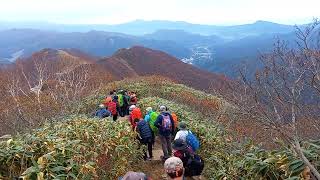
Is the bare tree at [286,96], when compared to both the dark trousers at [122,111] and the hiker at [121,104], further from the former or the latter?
the dark trousers at [122,111]

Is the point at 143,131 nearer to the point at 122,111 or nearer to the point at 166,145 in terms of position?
the point at 166,145

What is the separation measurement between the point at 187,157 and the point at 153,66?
3513 inches

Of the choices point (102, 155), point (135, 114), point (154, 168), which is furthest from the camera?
point (135, 114)

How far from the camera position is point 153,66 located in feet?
321

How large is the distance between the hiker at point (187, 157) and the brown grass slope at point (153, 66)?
73.1m

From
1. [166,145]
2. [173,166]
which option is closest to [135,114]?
[166,145]

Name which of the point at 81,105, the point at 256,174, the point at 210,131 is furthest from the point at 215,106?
the point at 256,174

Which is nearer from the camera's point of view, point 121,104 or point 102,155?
point 102,155

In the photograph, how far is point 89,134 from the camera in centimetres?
1025

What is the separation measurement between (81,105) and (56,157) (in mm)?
17069

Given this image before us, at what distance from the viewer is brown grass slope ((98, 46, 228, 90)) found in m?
86.1

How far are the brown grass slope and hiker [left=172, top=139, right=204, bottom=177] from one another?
73068 millimetres

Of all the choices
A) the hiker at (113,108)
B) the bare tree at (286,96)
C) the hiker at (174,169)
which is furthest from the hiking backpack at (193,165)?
the hiker at (113,108)

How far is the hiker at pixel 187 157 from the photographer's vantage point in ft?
28.7
